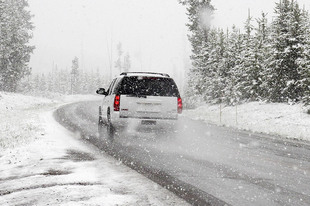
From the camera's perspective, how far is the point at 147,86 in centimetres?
1095

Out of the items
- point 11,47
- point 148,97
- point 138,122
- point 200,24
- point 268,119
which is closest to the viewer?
point 138,122

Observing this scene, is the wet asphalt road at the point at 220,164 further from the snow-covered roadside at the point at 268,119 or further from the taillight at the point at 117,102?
the snow-covered roadside at the point at 268,119

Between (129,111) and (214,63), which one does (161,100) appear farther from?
(214,63)

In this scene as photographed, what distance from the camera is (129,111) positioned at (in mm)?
10547

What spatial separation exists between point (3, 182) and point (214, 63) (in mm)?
27032

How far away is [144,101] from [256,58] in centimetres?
1702

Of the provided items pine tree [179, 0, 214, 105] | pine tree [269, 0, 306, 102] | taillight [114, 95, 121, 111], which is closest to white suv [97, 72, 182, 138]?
taillight [114, 95, 121, 111]

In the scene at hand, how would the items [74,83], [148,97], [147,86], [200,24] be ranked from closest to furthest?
1. [148,97]
2. [147,86]
3. [200,24]
4. [74,83]

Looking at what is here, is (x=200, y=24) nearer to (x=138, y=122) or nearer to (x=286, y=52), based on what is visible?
(x=286, y=52)

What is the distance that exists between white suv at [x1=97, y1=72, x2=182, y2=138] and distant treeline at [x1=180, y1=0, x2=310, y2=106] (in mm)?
10820

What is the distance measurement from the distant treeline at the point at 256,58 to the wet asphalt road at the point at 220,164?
10.9m

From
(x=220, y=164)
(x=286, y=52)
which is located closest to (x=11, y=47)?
(x=286, y=52)

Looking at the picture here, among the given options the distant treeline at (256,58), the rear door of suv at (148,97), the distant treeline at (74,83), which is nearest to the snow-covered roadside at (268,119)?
the distant treeline at (256,58)

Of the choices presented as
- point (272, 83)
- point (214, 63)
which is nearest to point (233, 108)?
point (272, 83)
